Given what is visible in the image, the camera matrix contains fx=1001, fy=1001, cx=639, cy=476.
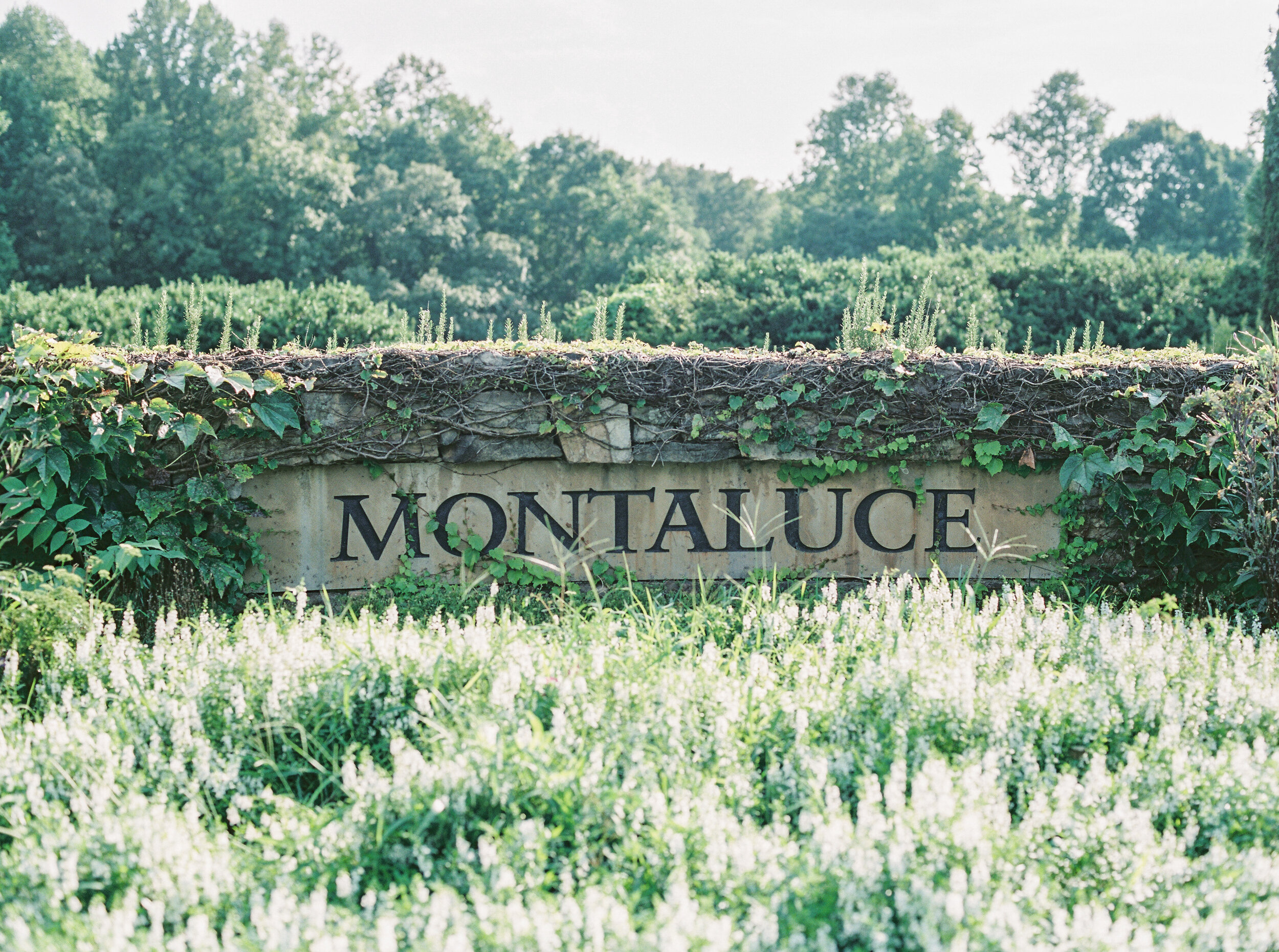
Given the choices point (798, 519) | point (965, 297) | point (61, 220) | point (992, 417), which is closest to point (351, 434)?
point (798, 519)

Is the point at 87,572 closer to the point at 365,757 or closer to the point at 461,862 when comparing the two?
the point at 365,757

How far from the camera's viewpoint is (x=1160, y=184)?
3597cm

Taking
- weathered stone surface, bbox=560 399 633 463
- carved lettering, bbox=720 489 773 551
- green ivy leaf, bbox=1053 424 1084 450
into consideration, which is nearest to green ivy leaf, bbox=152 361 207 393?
weathered stone surface, bbox=560 399 633 463

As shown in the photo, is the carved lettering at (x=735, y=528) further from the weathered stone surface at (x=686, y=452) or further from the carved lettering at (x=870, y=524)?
the carved lettering at (x=870, y=524)

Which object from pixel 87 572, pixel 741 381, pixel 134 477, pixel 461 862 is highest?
pixel 741 381

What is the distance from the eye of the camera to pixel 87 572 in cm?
386

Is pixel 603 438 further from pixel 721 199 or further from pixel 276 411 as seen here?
pixel 721 199

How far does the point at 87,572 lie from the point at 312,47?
32.8 meters

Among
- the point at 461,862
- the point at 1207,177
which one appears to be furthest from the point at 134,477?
the point at 1207,177

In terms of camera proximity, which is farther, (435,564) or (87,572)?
(435,564)

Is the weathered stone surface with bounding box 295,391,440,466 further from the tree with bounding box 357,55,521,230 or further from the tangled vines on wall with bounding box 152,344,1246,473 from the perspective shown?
the tree with bounding box 357,55,521,230

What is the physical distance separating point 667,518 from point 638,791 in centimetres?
245

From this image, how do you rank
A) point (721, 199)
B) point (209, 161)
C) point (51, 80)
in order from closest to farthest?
point (209, 161) < point (51, 80) < point (721, 199)

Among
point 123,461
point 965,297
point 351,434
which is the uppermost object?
point 965,297
